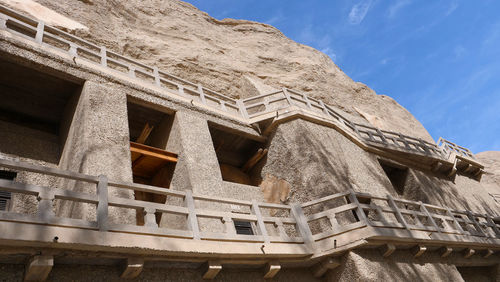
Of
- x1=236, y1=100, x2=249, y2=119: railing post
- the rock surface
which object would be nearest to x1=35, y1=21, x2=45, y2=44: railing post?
x1=236, y1=100, x2=249, y2=119: railing post

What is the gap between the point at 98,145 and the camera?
28.9 feet

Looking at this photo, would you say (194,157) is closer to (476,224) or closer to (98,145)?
(98,145)

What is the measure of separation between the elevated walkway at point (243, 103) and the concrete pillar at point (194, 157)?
4.44 feet

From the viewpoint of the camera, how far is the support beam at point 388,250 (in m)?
9.02

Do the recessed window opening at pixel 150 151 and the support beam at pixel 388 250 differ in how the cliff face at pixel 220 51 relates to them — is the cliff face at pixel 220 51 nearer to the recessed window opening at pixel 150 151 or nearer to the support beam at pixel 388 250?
the recessed window opening at pixel 150 151

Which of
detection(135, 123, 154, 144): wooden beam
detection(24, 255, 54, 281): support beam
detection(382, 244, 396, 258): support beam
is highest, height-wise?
detection(135, 123, 154, 144): wooden beam

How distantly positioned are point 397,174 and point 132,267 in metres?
15.6

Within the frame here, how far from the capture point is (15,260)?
5387 millimetres

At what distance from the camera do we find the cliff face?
62.0ft

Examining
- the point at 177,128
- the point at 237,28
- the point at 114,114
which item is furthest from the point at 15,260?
the point at 237,28

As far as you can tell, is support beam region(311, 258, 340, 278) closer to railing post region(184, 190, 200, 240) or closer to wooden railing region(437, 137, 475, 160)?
railing post region(184, 190, 200, 240)

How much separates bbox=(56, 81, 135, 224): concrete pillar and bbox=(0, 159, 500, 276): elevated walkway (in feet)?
1.34

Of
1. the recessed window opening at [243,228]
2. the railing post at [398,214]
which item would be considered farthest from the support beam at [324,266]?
the recessed window opening at [243,228]

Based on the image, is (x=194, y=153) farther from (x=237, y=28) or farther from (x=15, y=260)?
(x=237, y=28)
